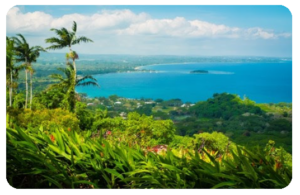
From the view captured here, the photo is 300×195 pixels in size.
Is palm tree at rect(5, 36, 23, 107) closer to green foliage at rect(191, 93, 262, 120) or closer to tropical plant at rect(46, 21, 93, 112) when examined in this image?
tropical plant at rect(46, 21, 93, 112)

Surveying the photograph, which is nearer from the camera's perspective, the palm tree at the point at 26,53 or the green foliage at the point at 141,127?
the palm tree at the point at 26,53

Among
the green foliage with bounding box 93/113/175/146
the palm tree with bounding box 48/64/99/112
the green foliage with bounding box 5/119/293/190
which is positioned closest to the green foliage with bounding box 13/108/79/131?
the palm tree with bounding box 48/64/99/112

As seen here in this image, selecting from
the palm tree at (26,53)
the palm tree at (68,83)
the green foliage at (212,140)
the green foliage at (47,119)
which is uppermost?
the palm tree at (26,53)

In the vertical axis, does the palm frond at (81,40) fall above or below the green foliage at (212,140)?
above

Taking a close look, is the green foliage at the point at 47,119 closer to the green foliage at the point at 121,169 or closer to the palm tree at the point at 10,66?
the palm tree at the point at 10,66

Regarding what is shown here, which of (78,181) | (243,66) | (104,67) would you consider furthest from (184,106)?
(78,181)

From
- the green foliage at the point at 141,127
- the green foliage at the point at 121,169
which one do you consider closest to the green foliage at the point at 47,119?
the green foliage at the point at 121,169

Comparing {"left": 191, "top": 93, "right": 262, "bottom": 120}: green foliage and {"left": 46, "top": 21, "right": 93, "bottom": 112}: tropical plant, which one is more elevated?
{"left": 46, "top": 21, "right": 93, "bottom": 112}: tropical plant

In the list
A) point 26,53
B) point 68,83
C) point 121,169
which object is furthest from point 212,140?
point 26,53

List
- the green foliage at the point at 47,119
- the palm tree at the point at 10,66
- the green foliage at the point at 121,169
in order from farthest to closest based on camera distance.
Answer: the green foliage at the point at 47,119 < the palm tree at the point at 10,66 < the green foliage at the point at 121,169
